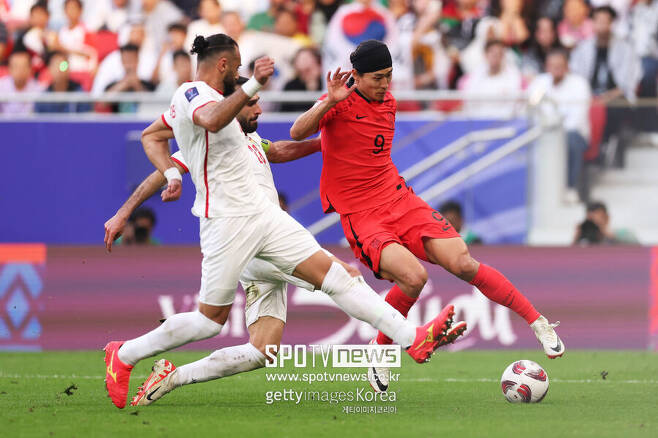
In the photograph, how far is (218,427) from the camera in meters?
7.11

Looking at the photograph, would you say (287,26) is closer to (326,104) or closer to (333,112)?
(333,112)

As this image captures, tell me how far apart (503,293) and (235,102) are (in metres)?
2.82

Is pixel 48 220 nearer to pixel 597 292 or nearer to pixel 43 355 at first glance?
pixel 43 355

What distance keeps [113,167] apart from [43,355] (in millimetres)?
3108

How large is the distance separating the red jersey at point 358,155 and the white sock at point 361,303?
138 centimetres

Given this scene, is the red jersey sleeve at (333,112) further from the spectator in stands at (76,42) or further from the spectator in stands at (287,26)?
the spectator in stands at (76,42)

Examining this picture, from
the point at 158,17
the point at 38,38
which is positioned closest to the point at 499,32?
the point at 158,17

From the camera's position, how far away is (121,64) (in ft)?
50.8

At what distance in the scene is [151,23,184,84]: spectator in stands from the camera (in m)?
15.5

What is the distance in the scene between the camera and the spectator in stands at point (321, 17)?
16.5 metres

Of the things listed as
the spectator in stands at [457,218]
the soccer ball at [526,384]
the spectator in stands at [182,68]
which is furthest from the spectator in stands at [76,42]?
the soccer ball at [526,384]

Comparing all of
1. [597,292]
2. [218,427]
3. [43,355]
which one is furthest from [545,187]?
[218,427]

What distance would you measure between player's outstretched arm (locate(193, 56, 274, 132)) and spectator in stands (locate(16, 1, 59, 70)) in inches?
366

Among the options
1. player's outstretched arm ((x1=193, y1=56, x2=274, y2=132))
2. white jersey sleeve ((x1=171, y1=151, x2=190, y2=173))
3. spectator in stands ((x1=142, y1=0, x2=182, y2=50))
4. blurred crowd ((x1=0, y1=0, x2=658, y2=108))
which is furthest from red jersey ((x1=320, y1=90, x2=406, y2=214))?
spectator in stands ((x1=142, y1=0, x2=182, y2=50))
